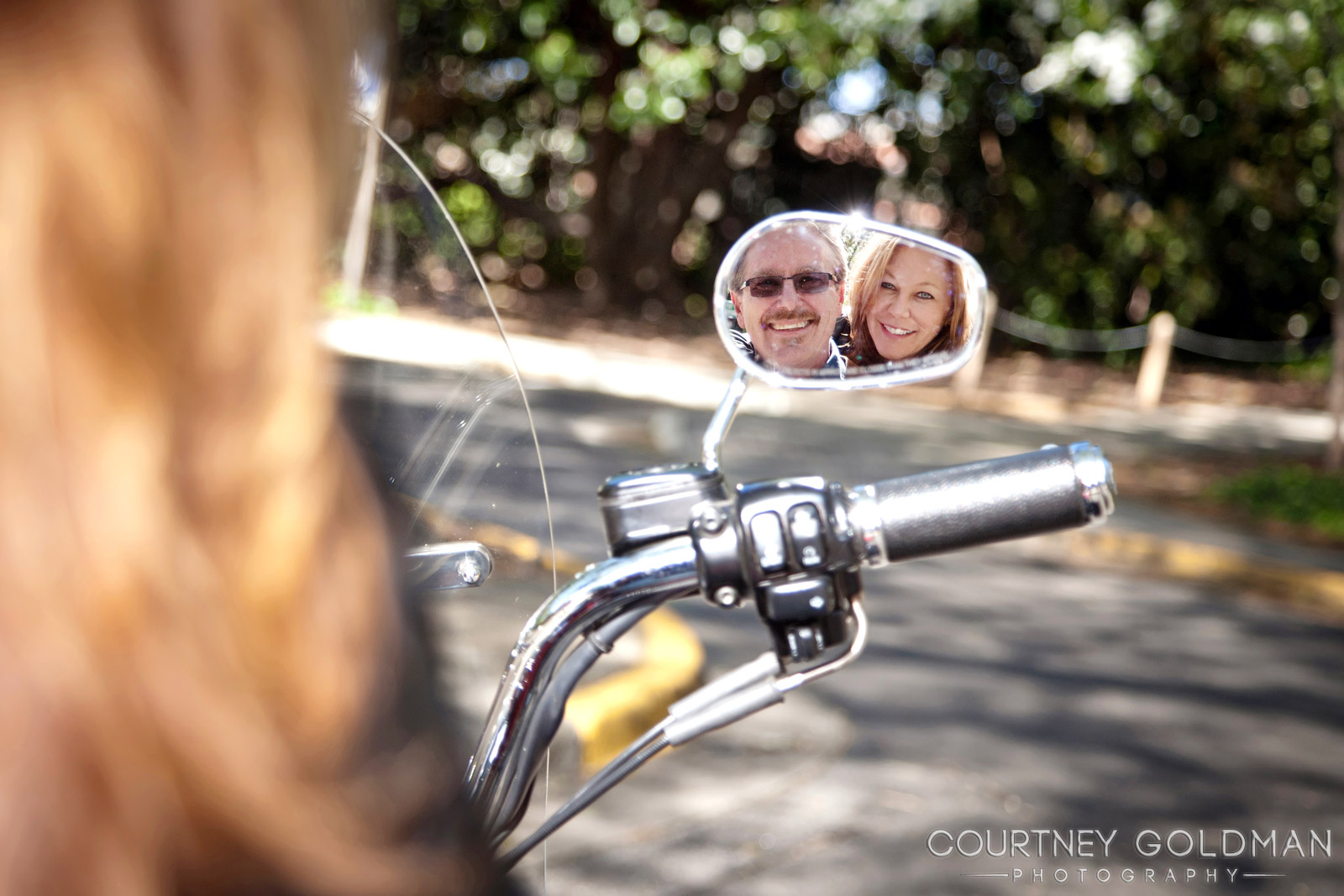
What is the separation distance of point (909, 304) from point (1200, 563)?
20.5 ft

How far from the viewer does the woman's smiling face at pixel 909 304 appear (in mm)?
1276

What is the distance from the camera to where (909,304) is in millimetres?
1301

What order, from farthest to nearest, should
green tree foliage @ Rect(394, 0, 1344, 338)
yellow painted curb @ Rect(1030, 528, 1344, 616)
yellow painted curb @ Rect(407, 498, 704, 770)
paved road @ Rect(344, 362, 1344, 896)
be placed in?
green tree foliage @ Rect(394, 0, 1344, 338) < yellow painted curb @ Rect(1030, 528, 1344, 616) < yellow painted curb @ Rect(407, 498, 704, 770) < paved road @ Rect(344, 362, 1344, 896)

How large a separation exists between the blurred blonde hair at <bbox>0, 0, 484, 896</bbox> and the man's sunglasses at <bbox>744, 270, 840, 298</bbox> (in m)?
0.72

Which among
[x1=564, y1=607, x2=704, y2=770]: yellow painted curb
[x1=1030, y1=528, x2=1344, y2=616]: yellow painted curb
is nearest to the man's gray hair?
[x1=564, y1=607, x2=704, y2=770]: yellow painted curb

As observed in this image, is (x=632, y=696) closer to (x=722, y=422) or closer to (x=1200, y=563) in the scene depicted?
(x=722, y=422)

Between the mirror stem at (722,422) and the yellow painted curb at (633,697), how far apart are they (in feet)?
7.72

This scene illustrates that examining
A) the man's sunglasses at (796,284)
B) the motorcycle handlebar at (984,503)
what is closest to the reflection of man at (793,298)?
the man's sunglasses at (796,284)

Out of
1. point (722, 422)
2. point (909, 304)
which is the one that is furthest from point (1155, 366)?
point (722, 422)

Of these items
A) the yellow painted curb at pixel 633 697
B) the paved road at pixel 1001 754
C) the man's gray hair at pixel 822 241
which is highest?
the man's gray hair at pixel 822 241

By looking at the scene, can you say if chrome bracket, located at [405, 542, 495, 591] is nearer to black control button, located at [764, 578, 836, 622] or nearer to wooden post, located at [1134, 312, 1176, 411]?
black control button, located at [764, 578, 836, 622]

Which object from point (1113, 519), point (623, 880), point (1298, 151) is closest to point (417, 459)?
point (623, 880)

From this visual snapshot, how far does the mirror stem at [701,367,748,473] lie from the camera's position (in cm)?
126

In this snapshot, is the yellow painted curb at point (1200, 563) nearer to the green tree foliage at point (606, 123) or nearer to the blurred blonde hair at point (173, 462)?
the blurred blonde hair at point (173, 462)
